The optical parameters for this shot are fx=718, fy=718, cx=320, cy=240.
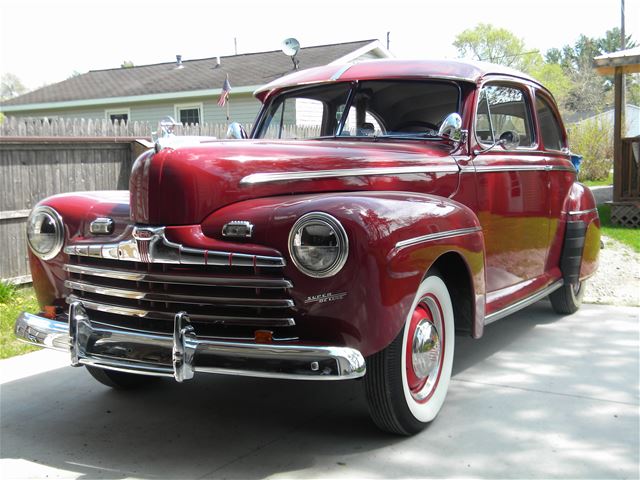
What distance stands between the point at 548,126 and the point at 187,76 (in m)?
17.6

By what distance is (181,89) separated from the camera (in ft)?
67.7

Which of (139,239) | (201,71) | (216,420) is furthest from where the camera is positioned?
(201,71)

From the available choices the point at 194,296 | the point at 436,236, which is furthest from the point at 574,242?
the point at 194,296

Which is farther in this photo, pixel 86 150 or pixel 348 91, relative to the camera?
pixel 86 150

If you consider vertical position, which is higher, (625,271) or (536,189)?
(536,189)

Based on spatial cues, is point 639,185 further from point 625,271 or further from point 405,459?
point 405,459

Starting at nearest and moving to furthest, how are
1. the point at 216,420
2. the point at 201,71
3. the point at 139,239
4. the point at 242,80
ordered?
the point at 139,239
the point at 216,420
the point at 242,80
the point at 201,71

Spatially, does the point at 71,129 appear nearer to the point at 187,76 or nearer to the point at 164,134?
the point at 164,134

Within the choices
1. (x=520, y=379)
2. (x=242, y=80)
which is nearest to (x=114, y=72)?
(x=242, y=80)

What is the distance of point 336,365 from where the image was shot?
9.51 ft

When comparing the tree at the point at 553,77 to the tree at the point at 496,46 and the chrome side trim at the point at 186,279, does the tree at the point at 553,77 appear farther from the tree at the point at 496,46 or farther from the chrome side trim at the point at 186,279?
the chrome side trim at the point at 186,279

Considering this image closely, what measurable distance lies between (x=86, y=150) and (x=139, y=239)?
5.12 m

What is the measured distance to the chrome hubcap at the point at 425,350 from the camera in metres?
3.57

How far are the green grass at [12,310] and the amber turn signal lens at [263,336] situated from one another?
115 inches
